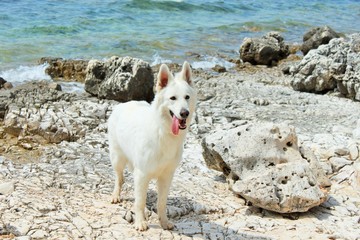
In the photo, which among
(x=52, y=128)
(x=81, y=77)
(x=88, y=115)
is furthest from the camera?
(x=81, y=77)

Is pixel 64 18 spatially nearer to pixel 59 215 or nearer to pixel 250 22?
pixel 250 22

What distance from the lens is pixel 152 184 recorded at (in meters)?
8.03

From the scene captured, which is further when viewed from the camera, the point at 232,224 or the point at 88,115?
the point at 88,115

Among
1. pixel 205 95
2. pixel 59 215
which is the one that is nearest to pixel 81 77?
pixel 205 95

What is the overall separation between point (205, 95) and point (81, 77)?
13.7 ft

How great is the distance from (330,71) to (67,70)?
800 cm

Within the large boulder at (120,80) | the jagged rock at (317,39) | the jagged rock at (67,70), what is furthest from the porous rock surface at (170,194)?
the jagged rock at (317,39)

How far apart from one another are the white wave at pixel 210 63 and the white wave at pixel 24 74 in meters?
5.49

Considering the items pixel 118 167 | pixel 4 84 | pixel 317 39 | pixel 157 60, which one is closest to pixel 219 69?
pixel 157 60

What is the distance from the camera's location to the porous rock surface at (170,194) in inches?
250

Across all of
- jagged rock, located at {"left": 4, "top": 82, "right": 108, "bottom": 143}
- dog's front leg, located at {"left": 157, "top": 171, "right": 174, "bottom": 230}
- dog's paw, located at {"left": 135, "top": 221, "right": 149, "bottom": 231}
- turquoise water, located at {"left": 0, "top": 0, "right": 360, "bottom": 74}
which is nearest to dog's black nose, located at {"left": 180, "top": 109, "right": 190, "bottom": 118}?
dog's front leg, located at {"left": 157, "top": 171, "right": 174, "bottom": 230}

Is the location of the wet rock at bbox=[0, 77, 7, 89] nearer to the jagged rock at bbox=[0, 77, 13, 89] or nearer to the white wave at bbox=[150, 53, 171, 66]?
the jagged rock at bbox=[0, 77, 13, 89]

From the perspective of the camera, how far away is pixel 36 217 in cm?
624

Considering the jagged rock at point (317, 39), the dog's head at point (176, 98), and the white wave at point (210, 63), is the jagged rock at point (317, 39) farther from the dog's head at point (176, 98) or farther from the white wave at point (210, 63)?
the dog's head at point (176, 98)
